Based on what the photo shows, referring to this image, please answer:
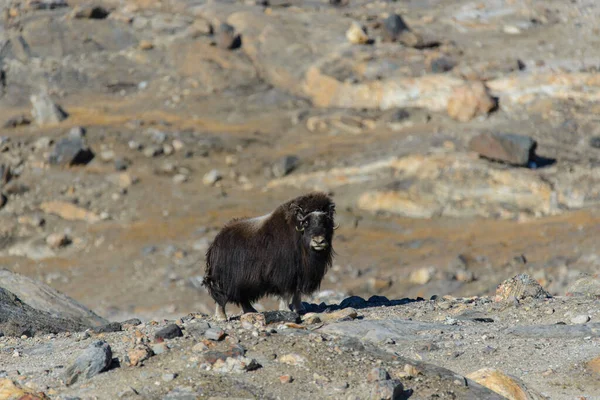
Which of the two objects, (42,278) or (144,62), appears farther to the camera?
(144,62)

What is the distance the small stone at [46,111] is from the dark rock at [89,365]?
2245 cm

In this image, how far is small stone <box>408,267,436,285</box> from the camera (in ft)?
66.8

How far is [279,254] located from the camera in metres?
10.5

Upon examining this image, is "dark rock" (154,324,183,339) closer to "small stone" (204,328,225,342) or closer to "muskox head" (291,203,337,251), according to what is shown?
"small stone" (204,328,225,342)

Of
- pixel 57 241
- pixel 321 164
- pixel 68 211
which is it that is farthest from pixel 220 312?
pixel 68 211

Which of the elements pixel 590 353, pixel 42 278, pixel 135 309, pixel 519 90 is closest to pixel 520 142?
pixel 519 90

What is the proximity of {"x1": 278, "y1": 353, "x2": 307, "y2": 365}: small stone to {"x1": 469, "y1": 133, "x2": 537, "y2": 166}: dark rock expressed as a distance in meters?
17.6

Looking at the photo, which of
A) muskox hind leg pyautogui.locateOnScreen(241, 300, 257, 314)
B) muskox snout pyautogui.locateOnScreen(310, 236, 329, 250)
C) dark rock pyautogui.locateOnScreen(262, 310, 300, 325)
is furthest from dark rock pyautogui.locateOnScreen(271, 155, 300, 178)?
dark rock pyautogui.locateOnScreen(262, 310, 300, 325)

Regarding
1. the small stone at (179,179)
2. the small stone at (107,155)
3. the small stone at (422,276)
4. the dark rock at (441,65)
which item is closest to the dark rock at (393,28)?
the dark rock at (441,65)

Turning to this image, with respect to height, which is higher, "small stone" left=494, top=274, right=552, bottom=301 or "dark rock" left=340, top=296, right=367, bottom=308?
"small stone" left=494, top=274, right=552, bottom=301

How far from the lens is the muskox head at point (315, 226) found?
10219mm

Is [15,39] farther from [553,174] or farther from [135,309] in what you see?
[553,174]

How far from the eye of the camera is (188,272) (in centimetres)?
2208

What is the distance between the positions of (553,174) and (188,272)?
947 centimetres
